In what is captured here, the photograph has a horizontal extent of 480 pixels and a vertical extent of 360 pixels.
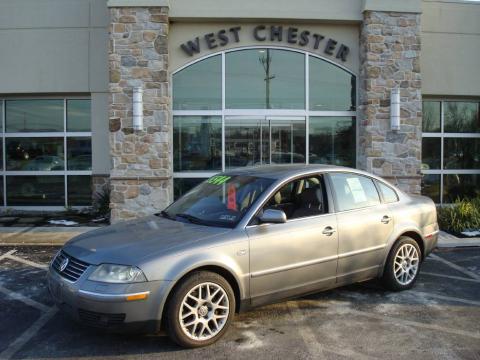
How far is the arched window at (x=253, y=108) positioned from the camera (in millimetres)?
11125

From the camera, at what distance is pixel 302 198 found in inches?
221

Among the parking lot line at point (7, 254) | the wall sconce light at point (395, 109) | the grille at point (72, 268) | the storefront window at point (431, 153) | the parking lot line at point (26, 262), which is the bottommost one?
the parking lot line at point (26, 262)

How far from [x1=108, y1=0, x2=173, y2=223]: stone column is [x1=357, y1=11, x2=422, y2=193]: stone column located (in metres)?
4.31

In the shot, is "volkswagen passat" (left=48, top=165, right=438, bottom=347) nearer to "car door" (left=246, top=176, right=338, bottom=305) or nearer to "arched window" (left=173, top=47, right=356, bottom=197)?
"car door" (left=246, top=176, right=338, bottom=305)

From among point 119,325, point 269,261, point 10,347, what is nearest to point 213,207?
point 269,261

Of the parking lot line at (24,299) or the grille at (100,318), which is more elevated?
the grille at (100,318)

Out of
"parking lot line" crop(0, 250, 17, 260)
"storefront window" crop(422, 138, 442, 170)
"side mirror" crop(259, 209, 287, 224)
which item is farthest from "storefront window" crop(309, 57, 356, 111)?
"side mirror" crop(259, 209, 287, 224)

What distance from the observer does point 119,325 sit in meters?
4.09

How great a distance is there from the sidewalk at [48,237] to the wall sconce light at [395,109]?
7.96 feet

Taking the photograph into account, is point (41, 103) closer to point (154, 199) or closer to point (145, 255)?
point (154, 199)

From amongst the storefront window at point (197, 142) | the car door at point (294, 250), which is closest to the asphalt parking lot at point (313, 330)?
the car door at point (294, 250)

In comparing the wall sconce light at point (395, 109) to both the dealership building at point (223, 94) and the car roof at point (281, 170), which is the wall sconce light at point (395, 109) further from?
the car roof at point (281, 170)

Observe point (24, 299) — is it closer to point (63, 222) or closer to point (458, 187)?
point (63, 222)

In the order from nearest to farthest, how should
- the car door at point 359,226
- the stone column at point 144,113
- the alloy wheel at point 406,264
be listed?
1. the car door at point 359,226
2. the alloy wheel at point 406,264
3. the stone column at point 144,113
